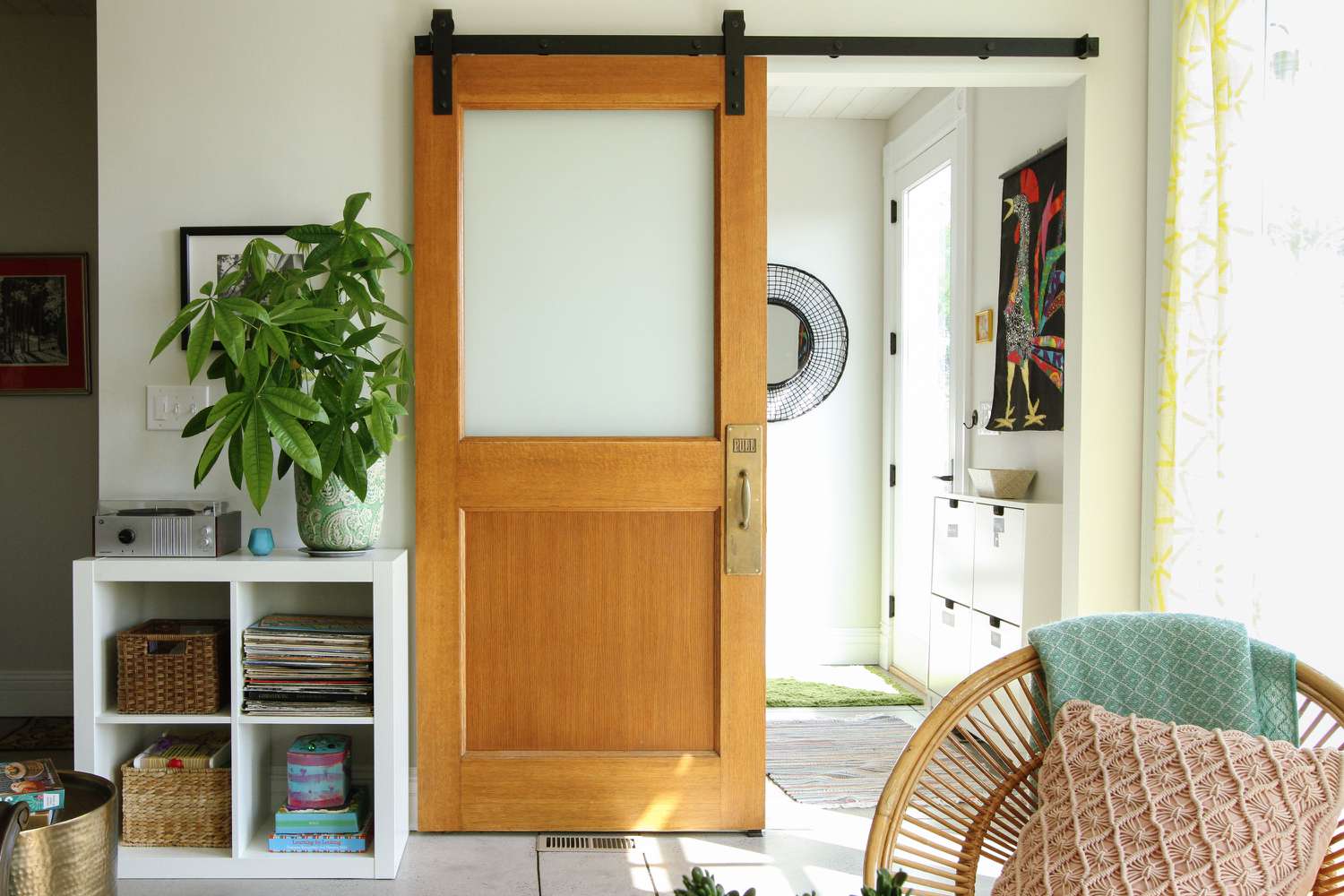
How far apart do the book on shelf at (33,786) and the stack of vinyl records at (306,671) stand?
50 cm

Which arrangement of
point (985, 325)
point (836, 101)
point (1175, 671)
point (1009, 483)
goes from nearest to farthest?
point (1175, 671) → point (1009, 483) → point (985, 325) → point (836, 101)

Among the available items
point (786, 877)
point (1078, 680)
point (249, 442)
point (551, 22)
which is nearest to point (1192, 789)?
point (1078, 680)

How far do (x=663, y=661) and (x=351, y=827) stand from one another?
0.88 metres

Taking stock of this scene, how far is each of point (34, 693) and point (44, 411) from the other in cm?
109

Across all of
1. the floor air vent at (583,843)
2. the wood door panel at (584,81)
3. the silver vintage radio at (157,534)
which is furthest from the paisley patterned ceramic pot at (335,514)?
the wood door panel at (584,81)

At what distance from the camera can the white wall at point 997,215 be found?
10.7ft

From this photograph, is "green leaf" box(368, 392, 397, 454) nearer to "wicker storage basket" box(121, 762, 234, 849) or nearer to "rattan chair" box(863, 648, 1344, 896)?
"wicker storage basket" box(121, 762, 234, 849)

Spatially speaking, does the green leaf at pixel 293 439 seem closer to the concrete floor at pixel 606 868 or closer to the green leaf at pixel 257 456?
the green leaf at pixel 257 456

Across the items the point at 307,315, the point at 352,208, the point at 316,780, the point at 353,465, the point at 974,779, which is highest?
the point at 352,208

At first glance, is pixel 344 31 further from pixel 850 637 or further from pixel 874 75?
pixel 850 637

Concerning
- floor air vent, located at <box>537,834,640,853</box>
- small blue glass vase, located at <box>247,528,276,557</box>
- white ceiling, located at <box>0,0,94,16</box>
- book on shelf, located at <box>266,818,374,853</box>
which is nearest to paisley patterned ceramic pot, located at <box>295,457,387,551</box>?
small blue glass vase, located at <box>247,528,276,557</box>

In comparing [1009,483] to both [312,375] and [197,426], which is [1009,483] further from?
[197,426]

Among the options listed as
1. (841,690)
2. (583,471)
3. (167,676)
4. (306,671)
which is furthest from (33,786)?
(841,690)

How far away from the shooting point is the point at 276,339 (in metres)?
2.23
